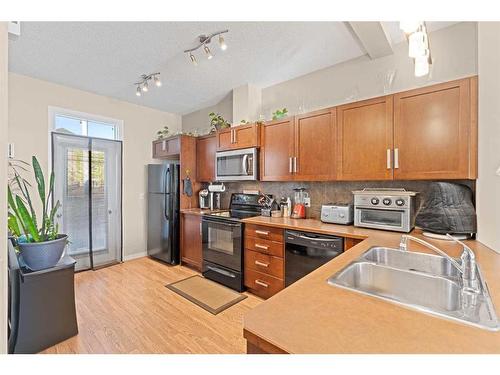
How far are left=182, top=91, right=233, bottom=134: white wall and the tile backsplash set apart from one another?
3.99 ft

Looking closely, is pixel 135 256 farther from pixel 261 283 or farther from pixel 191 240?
pixel 261 283

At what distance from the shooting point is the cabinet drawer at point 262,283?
2.56 metres

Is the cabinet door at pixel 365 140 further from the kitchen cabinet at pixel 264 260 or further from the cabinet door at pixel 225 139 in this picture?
the cabinet door at pixel 225 139

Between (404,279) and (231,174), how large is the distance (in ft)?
8.02

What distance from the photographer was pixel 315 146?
2.60m

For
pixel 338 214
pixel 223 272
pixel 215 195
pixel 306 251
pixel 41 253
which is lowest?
pixel 223 272

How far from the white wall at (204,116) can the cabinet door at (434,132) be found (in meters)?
2.46

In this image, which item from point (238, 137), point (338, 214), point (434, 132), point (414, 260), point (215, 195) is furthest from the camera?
point (215, 195)

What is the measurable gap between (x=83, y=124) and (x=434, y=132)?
14.4 ft

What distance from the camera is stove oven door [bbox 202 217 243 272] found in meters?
2.88

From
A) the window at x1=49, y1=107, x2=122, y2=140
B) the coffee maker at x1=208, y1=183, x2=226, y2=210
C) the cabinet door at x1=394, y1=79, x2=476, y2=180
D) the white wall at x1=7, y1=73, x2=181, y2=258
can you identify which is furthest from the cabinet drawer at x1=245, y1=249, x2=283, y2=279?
the window at x1=49, y1=107, x2=122, y2=140

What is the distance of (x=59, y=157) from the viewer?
3307mm

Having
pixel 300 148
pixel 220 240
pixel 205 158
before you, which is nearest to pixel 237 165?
pixel 205 158
